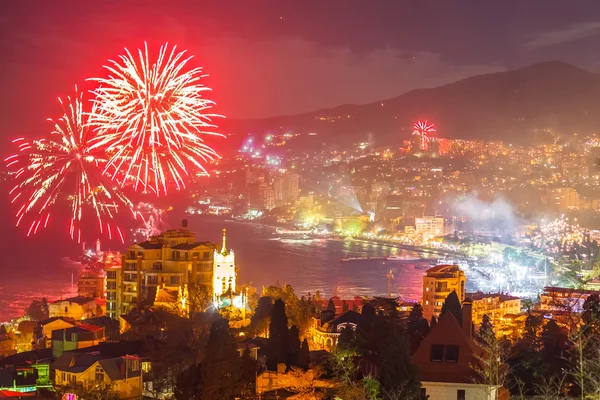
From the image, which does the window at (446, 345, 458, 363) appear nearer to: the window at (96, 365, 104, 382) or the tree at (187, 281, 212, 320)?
the window at (96, 365, 104, 382)

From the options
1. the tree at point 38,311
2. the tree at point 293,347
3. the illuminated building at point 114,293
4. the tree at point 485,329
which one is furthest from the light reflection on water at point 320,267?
the tree at point 293,347

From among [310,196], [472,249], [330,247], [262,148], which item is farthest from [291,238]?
[262,148]

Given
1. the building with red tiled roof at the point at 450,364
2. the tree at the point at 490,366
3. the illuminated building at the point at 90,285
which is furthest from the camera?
the illuminated building at the point at 90,285

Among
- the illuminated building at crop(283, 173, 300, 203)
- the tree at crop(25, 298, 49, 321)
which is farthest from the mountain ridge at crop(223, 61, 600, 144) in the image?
the tree at crop(25, 298, 49, 321)

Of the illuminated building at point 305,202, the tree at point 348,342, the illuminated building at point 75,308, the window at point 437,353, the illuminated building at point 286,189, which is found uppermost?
the illuminated building at point 286,189

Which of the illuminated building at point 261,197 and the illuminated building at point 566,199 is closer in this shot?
the illuminated building at point 566,199

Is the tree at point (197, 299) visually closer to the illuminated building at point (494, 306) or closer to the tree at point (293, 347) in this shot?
the tree at point (293, 347)

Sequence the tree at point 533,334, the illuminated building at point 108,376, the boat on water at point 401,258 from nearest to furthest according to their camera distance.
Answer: the illuminated building at point 108,376, the tree at point 533,334, the boat on water at point 401,258
